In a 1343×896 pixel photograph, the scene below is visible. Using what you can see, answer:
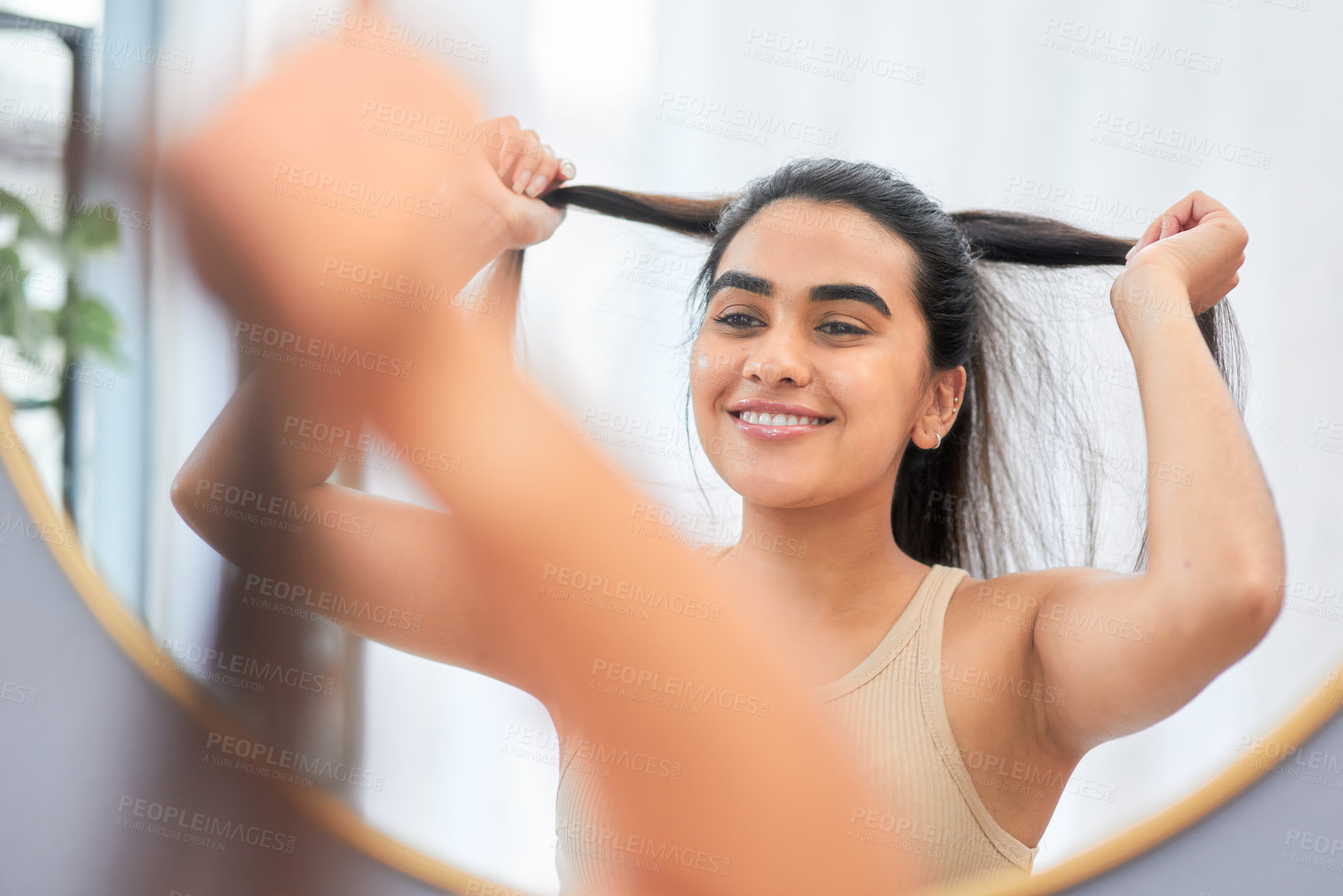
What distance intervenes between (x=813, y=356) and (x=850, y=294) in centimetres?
6

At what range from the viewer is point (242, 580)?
0.96m

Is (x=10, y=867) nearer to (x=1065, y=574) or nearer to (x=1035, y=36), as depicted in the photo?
(x=1065, y=574)

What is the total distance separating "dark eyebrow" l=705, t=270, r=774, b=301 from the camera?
0.81 meters

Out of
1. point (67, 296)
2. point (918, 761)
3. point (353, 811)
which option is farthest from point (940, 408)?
point (67, 296)

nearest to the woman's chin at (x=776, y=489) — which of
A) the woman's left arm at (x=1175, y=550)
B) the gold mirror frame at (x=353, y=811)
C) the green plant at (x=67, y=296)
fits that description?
the woman's left arm at (x=1175, y=550)

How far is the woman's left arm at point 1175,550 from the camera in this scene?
2.31 feet

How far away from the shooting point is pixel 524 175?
2.98 feet

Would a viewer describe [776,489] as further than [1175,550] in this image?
Yes

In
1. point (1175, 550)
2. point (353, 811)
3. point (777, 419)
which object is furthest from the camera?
point (353, 811)

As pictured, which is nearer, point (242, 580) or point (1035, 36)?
point (1035, 36)

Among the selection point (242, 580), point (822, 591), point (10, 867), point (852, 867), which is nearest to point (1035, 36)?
point (822, 591)

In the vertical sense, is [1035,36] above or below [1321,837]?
above

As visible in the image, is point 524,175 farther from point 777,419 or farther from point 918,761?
point 918,761

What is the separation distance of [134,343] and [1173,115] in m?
1.00
